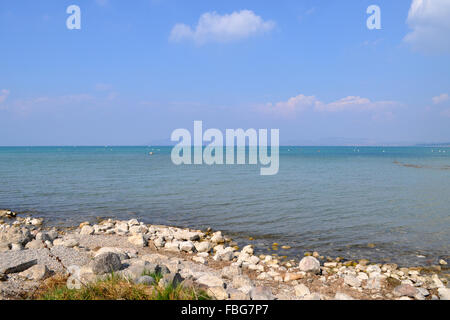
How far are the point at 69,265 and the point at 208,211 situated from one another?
9.34 m

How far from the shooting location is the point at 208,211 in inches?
674

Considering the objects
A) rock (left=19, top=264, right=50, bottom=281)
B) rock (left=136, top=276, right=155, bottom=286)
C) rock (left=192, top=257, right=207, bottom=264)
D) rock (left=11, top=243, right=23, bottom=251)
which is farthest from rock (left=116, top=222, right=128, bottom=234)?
rock (left=136, top=276, right=155, bottom=286)

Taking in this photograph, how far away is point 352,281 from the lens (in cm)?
815

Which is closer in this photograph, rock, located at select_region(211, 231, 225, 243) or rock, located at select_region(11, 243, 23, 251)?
rock, located at select_region(11, 243, 23, 251)

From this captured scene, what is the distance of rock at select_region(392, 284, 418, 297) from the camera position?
24.5 feet

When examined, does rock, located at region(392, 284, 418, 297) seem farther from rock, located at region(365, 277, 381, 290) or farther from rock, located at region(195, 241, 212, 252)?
rock, located at region(195, 241, 212, 252)

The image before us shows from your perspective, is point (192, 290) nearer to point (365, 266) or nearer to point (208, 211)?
point (365, 266)

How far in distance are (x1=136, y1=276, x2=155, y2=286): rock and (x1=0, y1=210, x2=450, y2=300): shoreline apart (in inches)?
15.7

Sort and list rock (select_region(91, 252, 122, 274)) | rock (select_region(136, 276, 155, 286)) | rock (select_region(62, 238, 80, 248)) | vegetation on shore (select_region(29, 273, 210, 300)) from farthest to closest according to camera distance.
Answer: rock (select_region(62, 238, 80, 248))
rock (select_region(91, 252, 122, 274))
rock (select_region(136, 276, 155, 286))
vegetation on shore (select_region(29, 273, 210, 300))

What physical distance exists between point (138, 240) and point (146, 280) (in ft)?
20.1

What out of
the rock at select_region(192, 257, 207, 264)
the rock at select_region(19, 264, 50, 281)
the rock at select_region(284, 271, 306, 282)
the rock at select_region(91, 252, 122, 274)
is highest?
the rock at select_region(91, 252, 122, 274)

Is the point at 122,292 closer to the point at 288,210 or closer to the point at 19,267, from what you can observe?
the point at 19,267

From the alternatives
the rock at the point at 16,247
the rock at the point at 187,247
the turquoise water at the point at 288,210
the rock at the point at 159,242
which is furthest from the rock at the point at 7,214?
the rock at the point at 187,247

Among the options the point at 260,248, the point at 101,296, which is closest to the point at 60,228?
the point at 260,248
